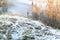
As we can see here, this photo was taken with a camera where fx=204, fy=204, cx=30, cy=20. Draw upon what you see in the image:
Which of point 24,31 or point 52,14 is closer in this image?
point 24,31

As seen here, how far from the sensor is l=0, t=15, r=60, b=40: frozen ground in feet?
11.9

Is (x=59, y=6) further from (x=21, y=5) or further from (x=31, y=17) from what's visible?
(x=21, y=5)

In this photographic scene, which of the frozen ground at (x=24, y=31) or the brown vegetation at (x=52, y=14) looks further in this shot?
the brown vegetation at (x=52, y=14)

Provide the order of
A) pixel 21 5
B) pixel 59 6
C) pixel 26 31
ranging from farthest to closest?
pixel 21 5 < pixel 59 6 < pixel 26 31

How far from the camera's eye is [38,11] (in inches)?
192

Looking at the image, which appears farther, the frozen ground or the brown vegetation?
the brown vegetation

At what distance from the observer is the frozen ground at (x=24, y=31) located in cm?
363

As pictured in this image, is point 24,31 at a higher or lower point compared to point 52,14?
lower

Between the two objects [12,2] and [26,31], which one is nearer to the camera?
[26,31]

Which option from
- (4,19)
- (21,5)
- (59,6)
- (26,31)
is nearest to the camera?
(26,31)

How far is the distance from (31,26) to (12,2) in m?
2.52

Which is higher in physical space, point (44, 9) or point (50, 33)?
point (44, 9)

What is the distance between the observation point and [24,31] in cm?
376

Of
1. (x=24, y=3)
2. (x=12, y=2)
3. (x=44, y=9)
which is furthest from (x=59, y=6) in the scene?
(x=12, y=2)
